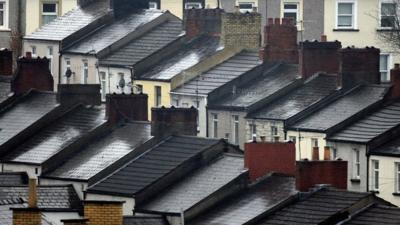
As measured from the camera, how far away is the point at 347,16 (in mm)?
126750

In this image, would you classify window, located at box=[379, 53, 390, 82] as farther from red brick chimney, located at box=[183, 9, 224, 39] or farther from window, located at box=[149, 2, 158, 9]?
window, located at box=[149, 2, 158, 9]

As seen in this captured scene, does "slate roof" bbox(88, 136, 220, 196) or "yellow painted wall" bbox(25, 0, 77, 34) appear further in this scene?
"yellow painted wall" bbox(25, 0, 77, 34)

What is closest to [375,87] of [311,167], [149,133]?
[149,133]

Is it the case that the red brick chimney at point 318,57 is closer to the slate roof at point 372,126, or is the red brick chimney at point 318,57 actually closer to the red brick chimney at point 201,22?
the slate roof at point 372,126

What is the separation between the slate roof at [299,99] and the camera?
104 meters

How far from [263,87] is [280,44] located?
3.91 meters

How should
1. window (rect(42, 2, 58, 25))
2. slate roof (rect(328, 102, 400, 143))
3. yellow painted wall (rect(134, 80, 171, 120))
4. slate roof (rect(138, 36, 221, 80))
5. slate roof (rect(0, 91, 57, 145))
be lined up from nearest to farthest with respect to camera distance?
slate roof (rect(328, 102, 400, 143)) → slate roof (rect(0, 91, 57, 145)) → yellow painted wall (rect(134, 80, 171, 120)) → slate roof (rect(138, 36, 221, 80)) → window (rect(42, 2, 58, 25))

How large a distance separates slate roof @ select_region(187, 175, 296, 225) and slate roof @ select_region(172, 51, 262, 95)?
22.7 metres

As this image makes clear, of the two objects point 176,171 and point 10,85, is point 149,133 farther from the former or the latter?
point 10,85

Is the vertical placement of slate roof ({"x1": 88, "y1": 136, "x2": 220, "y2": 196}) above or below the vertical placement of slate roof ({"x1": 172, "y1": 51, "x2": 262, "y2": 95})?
below

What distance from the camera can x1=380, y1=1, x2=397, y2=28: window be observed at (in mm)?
125812

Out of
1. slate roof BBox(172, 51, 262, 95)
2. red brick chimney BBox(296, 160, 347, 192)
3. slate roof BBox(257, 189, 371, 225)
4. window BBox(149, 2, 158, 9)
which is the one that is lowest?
slate roof BBox(257, 189, 371, 225)

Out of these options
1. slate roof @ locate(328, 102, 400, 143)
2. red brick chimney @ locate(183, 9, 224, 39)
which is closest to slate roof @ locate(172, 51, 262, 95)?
red brick chimney @ locate(183, 9, 224, 39)

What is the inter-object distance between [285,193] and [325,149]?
6496mm
